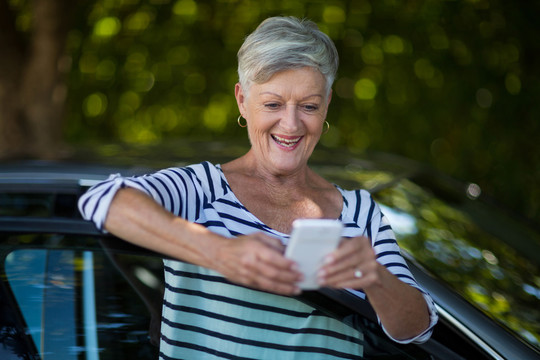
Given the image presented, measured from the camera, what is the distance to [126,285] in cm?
216

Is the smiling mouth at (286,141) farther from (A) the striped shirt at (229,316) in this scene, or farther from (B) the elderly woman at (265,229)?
(A) the striped shirt at (229,316)

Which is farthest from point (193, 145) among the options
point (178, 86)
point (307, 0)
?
point (178, 86)

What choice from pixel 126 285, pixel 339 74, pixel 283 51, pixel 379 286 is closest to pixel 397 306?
pixel 379 286

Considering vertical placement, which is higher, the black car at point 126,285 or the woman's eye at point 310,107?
the woman's eye at point 310,107

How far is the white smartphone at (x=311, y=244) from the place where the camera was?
4.19 feet

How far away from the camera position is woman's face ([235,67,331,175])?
1.82 metres

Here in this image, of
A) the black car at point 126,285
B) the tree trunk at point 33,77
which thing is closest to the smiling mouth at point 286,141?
the black car at point 126,285

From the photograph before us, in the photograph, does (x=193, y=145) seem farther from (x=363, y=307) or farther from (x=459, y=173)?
(x=459, y=173)

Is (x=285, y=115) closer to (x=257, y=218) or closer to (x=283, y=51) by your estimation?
(x=283, y=51)

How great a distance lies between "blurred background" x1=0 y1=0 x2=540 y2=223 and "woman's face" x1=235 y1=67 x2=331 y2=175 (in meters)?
2.52

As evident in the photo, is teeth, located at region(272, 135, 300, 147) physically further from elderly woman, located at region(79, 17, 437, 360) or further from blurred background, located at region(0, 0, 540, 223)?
blurred background, located at region(0, 0, 540, 223)

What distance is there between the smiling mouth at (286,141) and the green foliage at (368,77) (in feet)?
10.3

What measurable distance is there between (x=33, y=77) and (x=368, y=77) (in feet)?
7.76

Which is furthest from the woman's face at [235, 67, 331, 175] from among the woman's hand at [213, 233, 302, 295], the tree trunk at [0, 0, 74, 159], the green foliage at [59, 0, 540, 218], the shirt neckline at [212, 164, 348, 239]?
the green foliage at [59, 0, 540, 218]
